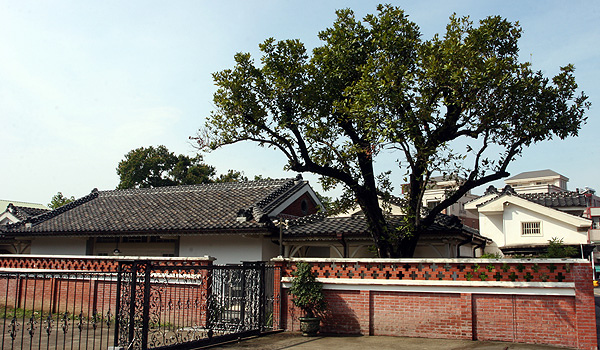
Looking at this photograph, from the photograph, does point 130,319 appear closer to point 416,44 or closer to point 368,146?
point 368,146

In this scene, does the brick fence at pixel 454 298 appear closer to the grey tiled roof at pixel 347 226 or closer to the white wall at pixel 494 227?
the grey tiled roof at pixel 347 226

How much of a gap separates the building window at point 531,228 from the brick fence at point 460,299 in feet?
67.3

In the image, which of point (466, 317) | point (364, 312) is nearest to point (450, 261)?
point (466, 317)

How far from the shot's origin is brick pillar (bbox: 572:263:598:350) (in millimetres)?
9281

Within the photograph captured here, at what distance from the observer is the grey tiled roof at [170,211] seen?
16828 millimetres

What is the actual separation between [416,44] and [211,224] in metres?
9.06

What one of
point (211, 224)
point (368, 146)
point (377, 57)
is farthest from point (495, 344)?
point (211, 224)

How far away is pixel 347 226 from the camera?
1573 cm

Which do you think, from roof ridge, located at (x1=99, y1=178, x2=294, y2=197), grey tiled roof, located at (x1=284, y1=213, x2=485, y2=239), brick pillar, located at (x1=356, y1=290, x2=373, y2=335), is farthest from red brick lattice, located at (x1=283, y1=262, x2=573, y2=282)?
roof ridge, located at (x1=99, y1=178, x2=294, y2=197)

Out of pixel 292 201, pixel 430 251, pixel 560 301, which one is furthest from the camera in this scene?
pixel 292 201

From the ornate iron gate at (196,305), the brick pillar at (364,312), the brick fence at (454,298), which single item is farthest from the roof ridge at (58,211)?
the brick pillar at (364,312)

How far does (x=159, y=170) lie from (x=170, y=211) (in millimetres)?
22759

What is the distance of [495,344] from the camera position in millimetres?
9758

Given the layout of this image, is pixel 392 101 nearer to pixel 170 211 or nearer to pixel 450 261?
pixel 450 261
